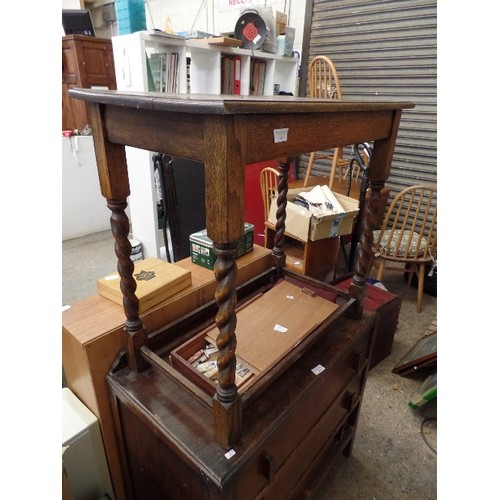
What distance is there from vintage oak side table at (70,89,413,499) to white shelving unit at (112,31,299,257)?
1.63 metres

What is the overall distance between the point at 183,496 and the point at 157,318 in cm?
47

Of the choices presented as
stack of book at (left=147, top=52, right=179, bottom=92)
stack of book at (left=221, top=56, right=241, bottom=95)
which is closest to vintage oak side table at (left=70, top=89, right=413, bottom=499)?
stack of book at (left=147, top=52, right=179, bottom=92)

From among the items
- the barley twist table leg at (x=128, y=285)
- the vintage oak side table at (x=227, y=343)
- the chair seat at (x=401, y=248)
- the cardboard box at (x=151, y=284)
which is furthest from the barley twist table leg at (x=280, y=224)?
the chair seat at (x=401, y=248)

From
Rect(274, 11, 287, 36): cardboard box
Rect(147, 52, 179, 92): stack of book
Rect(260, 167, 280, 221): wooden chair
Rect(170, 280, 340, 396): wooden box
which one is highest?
Rect(274, 11, 287, 36): cardboard box

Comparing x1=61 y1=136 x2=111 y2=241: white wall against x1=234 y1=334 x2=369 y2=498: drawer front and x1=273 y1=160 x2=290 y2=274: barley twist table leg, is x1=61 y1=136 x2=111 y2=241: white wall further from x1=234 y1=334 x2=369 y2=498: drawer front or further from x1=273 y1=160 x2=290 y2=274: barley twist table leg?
x1=234 y1=334 x2=369 y2=498: drawer front

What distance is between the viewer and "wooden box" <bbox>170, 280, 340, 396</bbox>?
904 millimetres

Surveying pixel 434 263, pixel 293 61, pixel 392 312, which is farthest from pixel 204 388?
pixel 293 61

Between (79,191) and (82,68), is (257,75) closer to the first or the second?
(82,68)

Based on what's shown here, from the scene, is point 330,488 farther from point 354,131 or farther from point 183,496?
point 354,131

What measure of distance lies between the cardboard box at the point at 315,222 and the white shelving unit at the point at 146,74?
998mm

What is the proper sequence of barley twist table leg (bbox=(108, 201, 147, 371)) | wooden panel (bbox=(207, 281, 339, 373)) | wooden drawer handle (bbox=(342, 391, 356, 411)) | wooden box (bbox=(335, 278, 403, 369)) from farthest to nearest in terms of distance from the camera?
wooden box (bbox=(335, 278, 403, 369)) < wooden drawer handle (bbox=(342, 391, 356, 411)) < wooden panel (bbox=(207, 281, 339, 373)) < barley twist table leg (bbox=(108, 201, 147, 371))

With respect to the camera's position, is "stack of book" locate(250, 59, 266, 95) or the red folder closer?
the red folder

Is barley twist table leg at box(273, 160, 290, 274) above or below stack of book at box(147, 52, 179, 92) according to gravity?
below

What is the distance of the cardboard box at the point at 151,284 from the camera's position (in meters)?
1.02
